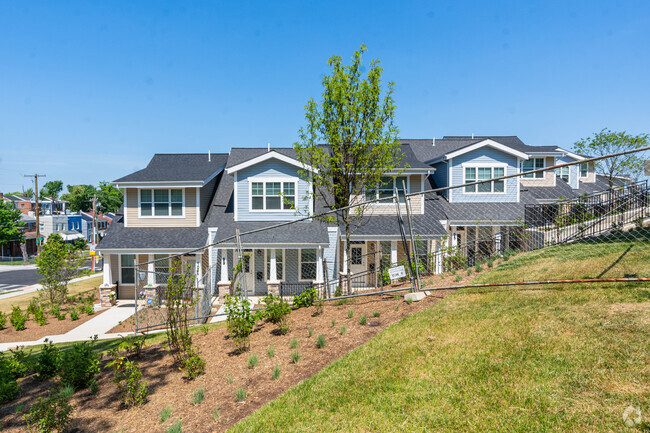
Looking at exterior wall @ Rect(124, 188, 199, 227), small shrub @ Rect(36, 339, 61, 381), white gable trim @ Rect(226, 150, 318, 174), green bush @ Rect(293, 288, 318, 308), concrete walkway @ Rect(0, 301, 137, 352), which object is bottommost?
concrete walkway @ Rect(0, 301, 137, 352)

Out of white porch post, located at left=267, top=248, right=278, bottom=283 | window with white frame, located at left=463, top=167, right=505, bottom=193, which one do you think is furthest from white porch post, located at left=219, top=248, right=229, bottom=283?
window with white frame, located at left=463, top=167, right=505, bottom=193

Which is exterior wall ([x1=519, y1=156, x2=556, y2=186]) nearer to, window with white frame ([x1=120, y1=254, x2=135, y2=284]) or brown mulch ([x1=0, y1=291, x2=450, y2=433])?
brown mulch ([x1=0, y1=291, x2=450, y2=433])

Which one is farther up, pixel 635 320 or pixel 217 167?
pixel 217 167

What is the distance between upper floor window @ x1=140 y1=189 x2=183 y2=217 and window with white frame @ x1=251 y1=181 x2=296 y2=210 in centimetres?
414

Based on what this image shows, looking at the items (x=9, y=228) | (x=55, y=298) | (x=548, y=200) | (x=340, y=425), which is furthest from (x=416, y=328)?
(x=9, y=228)

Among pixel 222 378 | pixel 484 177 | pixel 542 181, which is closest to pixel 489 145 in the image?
pixel 484 177

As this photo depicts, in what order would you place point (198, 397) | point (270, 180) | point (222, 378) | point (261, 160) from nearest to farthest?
point (198, 397), point (222, 378), point (261, 160), point (270, 180)

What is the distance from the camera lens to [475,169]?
20.6 m

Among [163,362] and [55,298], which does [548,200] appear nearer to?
[163,362]

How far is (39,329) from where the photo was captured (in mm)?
13516

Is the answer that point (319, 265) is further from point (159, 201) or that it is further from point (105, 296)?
point (105, 296)

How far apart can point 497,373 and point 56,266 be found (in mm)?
18957

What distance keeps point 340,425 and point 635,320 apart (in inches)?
161

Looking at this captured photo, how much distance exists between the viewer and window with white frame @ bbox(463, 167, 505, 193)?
20.1 metres
